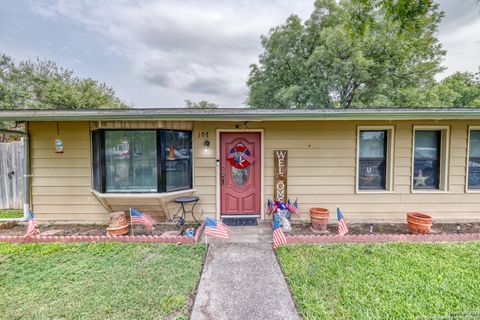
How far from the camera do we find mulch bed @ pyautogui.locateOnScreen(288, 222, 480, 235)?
152 inches

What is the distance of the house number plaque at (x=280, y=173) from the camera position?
425cm

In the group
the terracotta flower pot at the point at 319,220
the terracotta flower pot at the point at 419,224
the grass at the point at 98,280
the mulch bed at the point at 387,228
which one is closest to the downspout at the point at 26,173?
the grass at the point at 98,280

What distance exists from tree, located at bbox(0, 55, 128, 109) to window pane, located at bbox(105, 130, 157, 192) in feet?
46.1

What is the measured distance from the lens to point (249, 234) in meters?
3.74

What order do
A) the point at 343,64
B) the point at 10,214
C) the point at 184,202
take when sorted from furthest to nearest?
the point at 343,64, the point at 10,214, the point at 184,202

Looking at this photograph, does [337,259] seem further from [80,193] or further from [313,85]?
[313,85]

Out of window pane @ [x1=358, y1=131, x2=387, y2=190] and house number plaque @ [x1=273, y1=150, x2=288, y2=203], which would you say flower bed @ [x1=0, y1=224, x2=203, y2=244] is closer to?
house number plaque @ [x1=273, y1=150, x2=288, y2=203]

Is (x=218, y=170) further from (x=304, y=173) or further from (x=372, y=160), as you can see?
(x=372, y=160)

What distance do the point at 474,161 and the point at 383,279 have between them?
408 centimetres

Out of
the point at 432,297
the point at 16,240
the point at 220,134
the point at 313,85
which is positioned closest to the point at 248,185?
the point at 220,134

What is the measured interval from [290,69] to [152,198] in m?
Answer: 13.7

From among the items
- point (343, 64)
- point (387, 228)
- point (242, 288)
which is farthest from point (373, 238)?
point (343, 64)

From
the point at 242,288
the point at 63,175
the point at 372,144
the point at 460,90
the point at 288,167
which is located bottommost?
the point at 242,288

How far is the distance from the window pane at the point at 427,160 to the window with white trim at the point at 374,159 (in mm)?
598
